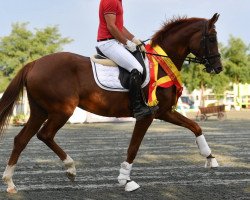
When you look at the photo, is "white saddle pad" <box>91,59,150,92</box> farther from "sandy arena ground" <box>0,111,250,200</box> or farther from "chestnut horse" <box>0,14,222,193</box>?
"sandy arena ground" <box>0,111,250,200</box>

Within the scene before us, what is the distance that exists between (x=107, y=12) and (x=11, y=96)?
195 centimetres

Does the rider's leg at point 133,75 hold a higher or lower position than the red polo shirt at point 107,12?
lower

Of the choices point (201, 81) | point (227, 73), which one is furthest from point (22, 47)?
point (227, 73)

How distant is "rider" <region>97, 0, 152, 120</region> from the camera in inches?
273

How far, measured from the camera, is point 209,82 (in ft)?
196

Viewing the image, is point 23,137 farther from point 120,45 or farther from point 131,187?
point 120,45

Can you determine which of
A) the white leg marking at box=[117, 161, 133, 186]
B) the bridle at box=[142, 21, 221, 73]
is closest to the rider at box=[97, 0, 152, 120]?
the bridle at box=[142, 21, 221, 73]

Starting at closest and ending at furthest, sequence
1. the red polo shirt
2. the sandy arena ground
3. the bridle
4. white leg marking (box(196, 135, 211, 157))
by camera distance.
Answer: the sandy arena ground
the red polo shirt
the bridle
white leg marking (box(196, 135, 211, 157))

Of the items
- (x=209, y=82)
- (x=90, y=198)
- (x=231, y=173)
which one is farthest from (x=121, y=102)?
(x=209, y=82)

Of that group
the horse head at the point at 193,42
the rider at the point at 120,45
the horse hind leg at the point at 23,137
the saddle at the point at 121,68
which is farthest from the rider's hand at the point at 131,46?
the horse hind leg at the point at 23,137

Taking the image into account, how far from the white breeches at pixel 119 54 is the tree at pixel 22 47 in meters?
44.9

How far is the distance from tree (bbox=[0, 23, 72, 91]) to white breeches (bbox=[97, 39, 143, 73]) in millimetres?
44918

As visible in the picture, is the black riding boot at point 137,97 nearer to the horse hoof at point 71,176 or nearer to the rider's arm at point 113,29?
the rider's arm at point 113,29

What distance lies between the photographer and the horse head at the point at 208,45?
748cm
